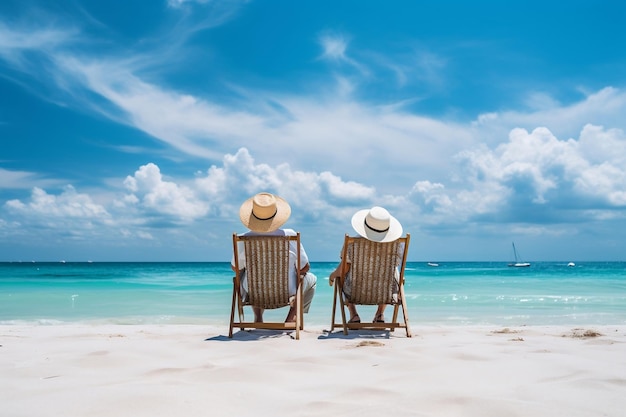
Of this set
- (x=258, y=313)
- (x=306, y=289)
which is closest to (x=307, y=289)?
(x=306, y=289)

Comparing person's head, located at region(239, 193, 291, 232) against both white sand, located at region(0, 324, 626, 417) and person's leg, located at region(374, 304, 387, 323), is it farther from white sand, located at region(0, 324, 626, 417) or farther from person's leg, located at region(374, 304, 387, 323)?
person's leg, located at region(374, 304, 387, 323)

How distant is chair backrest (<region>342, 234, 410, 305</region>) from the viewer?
5.20 meters

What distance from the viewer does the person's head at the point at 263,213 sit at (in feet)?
17.3

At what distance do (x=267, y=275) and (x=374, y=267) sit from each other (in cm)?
105

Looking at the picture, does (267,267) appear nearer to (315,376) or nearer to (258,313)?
(258,313)

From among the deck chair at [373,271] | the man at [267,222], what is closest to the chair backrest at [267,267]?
the man at [267,222]

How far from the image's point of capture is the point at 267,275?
5141 millimetres

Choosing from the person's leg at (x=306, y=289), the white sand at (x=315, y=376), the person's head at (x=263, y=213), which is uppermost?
the person's head at (x=263, y=213)

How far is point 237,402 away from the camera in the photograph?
8.39 feet

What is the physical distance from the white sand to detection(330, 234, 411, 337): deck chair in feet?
1.33

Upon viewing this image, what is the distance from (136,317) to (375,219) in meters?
4.95

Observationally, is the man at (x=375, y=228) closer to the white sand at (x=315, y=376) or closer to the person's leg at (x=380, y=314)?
the person's leg at (x=380, y=314)

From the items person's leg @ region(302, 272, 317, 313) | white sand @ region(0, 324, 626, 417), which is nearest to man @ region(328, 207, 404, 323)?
person's leg @ region(302, 272, 317, 313)

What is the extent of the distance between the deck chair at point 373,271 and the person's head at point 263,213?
0.73m
